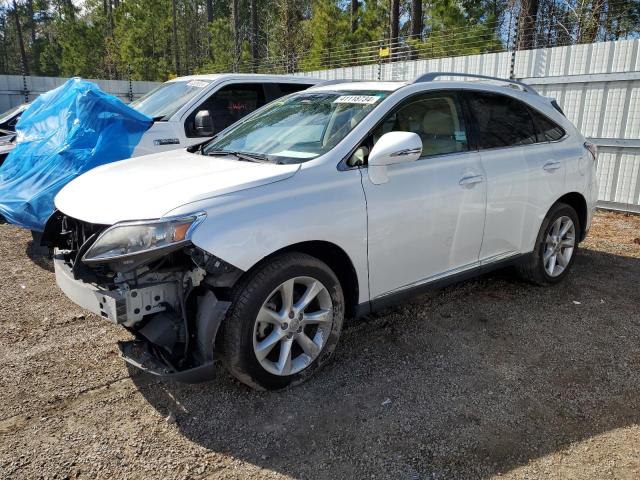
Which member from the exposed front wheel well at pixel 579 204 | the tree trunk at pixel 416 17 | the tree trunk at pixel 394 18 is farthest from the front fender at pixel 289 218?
the tree trunk at pixel 394 18

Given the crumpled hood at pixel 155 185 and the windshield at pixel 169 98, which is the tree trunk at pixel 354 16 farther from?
the crumpled hood at pixel 155 185

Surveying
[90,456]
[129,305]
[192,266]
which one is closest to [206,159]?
[192,266]

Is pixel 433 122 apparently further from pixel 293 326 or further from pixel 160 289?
pixel 160 289

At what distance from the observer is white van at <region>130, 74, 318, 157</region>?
579 cm

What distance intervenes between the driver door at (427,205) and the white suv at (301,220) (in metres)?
0.01

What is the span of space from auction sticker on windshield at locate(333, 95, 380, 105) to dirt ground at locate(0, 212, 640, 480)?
165 centimetres

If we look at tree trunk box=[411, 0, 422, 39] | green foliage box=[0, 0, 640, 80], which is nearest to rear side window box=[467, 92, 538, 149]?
green foliage box=[0, 0, 640, 80]

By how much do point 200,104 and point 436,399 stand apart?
4623 mm

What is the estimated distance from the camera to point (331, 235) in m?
3.03

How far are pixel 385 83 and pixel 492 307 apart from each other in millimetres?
2050

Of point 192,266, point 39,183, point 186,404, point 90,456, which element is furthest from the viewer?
point 39,183

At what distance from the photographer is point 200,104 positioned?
247 inches

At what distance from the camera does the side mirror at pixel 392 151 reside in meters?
3.11

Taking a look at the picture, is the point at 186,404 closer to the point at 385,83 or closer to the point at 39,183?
the point at 385,83
